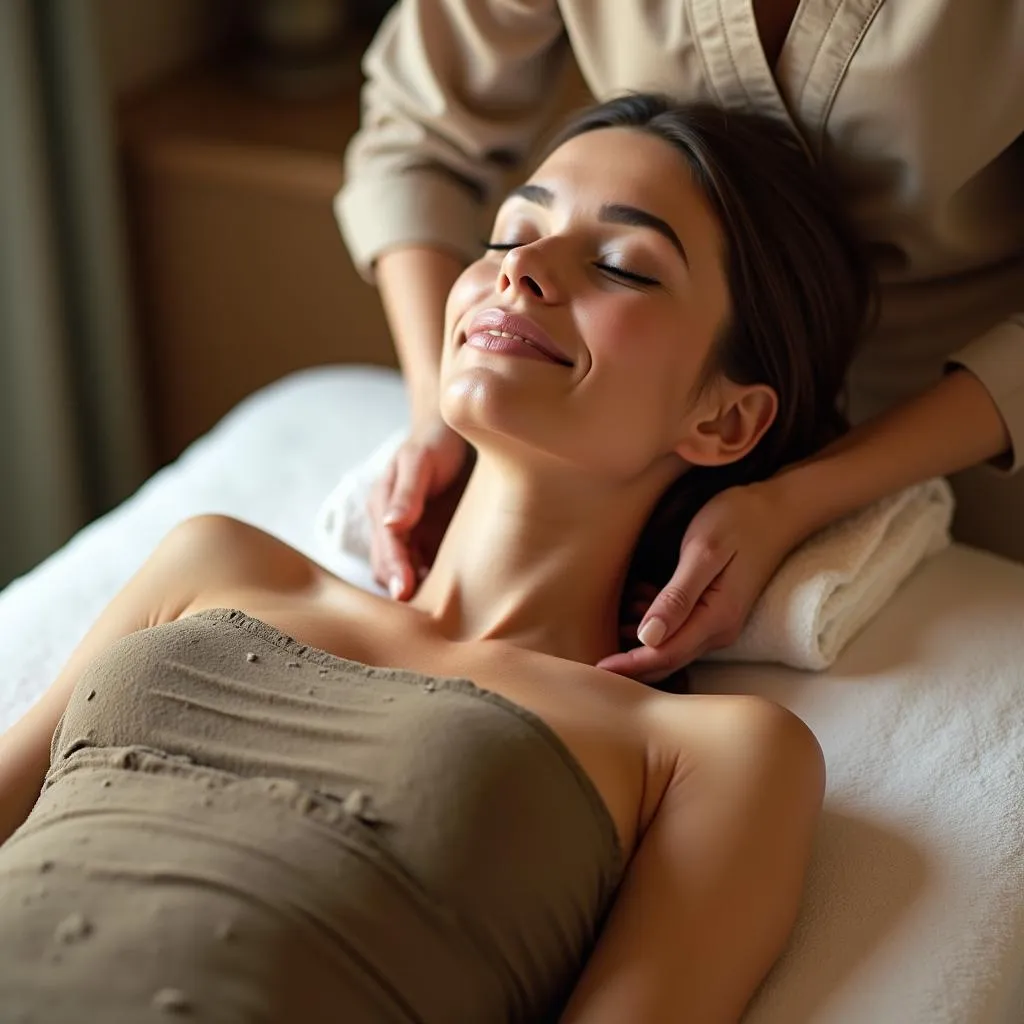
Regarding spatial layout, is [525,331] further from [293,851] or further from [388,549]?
[293,851]

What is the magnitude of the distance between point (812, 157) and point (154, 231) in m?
1.28

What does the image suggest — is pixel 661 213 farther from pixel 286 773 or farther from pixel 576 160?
pixel 286 773

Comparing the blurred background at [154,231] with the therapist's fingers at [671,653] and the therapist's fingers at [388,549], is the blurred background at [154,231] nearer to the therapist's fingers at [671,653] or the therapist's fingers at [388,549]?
the therapist's fingers at [388,549]

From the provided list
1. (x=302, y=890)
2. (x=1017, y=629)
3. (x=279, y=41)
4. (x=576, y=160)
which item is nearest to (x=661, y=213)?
(x=576, y=160)

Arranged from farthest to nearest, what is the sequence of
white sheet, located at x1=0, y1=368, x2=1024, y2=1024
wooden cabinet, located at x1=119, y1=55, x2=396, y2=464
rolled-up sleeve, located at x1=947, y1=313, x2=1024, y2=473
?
Result: wooden cabinet, located at x1=119, y1=55, x2=396, y2=464, rolled-up sleeve, located at x1=947, y1=313, x2=1024, y2=473, white sheet, located at x1=0, y1=368, x2=1024, y2=1024

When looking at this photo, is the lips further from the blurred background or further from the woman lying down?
the blurred background

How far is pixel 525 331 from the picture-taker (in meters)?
1.18

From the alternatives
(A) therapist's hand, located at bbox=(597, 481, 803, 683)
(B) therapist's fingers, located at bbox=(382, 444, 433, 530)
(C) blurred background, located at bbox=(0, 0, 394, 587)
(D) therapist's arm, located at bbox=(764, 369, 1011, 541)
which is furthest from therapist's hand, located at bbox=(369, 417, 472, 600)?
(C) blurred background, located at bbox=(0, 0, 394, 587)

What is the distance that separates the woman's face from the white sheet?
11.5 inches

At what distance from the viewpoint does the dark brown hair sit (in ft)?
4.12

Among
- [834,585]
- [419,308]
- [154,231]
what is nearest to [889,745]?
[834,585]

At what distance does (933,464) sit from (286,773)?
697mm

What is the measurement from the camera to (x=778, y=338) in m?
1.29

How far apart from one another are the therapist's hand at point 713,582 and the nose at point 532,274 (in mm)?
248
